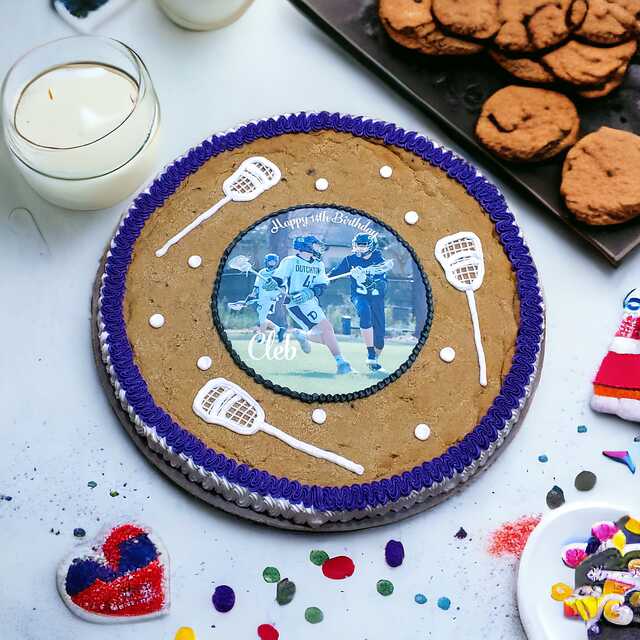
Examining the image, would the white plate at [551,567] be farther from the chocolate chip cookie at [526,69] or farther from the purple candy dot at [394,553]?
the chocolate chip cookie at [526,69]

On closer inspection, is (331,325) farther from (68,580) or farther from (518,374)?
(68,580)

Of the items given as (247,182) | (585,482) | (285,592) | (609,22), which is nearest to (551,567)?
(585,482)

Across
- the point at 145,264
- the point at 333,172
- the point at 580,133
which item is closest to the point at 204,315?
the point at 145,264

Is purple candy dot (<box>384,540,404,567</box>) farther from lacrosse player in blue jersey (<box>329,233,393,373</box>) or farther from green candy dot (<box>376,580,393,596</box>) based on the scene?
lacrosse player in blue jersey (<box>329,233,393,373</box>)

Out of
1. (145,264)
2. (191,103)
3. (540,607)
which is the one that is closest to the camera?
(540,607)

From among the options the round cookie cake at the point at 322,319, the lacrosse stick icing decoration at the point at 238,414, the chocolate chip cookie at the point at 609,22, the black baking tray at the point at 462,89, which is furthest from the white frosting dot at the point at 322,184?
the chocolate chip cookie at the point at 609,22

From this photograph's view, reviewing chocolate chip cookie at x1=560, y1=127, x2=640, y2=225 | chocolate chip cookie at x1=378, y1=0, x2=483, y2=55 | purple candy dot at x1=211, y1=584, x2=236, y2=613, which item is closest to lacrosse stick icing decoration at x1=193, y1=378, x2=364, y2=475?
purple candy dot at x1=211, y1=584, x2=236, y2=613
